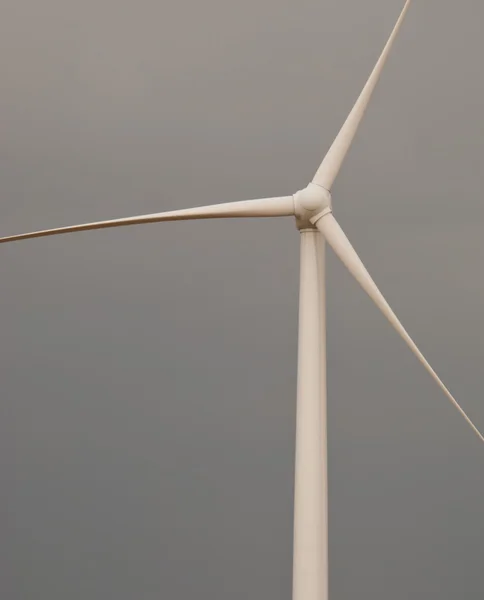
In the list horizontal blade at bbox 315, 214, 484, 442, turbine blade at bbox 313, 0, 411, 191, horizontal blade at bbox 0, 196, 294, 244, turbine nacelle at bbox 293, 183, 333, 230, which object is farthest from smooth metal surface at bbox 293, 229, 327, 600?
turbine blade at bbox 313, 0, 411, 191

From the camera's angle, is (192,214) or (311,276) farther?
(192,214)

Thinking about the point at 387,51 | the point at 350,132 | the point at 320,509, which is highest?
the point at 387,51

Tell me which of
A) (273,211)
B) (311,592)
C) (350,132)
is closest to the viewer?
(311,592)

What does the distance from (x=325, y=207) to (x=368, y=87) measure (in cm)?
201

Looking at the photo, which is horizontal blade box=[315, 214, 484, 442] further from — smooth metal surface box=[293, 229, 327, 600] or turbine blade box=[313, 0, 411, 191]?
turbine blade box=[313, 0, 411, 191]

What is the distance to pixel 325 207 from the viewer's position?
34.6 ft

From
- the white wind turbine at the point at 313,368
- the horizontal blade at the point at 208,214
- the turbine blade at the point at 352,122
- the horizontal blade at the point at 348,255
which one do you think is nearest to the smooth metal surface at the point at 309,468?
the white wind turbine at the point at 313,368

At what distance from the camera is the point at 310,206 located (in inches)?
413

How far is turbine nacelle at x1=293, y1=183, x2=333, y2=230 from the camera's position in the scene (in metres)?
10.5

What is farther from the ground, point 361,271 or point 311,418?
point 361,271

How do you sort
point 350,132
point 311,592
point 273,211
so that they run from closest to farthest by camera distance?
1. point 311,592
2. point 273,211
3. point 350,132

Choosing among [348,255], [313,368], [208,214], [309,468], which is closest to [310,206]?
[348,255]

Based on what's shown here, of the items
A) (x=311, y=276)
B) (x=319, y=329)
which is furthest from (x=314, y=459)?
(x=311, y=276)

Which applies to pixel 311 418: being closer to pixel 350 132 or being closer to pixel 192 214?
pixel 192 214
